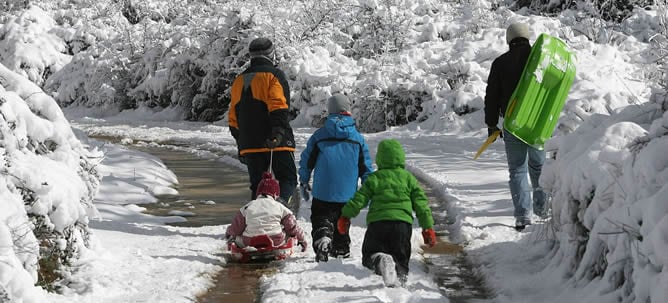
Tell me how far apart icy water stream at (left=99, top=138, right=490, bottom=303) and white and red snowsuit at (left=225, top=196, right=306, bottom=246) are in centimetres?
28

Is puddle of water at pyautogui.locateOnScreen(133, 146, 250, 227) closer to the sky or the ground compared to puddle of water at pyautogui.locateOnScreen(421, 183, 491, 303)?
closer to the ground

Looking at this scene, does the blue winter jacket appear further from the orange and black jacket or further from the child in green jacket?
the child in green jacket

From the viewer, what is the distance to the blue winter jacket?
703 centimetres

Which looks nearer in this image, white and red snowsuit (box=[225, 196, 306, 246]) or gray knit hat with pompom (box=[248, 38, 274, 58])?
white and red snowsuit (box=[225, 196, 306, 246])

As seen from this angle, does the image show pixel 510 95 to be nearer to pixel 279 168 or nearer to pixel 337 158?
pixel 337 158

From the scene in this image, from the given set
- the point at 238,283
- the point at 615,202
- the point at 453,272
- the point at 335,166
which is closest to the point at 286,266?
the point at 238,283

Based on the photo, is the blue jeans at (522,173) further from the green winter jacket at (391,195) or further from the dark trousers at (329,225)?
the green winter jacket at (391,195)

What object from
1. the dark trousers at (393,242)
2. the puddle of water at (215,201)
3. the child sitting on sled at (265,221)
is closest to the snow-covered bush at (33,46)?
the puddle of water at (215,201)

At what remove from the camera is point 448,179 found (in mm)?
11703

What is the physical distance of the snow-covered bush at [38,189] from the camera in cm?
497

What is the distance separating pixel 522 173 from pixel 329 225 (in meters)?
2.01

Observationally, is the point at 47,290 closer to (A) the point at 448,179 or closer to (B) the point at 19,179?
(B) the point at 19,179

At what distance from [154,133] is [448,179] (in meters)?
15.3

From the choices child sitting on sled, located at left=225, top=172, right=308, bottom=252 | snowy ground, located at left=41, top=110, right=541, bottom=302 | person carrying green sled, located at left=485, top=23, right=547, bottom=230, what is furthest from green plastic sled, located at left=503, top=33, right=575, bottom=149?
child sitting on sled, located at left=225, top=172, right=308, bottom=252
